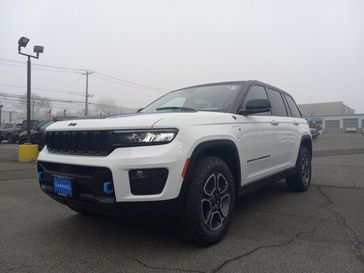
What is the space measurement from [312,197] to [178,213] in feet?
10.9

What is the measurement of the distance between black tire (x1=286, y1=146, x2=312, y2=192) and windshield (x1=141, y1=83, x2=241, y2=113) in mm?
2203

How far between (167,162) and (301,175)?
3.72m

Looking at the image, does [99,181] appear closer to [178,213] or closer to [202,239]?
[178,213]

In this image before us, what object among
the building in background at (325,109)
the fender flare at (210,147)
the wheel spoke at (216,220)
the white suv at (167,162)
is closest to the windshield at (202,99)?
the white suv at (167,162)

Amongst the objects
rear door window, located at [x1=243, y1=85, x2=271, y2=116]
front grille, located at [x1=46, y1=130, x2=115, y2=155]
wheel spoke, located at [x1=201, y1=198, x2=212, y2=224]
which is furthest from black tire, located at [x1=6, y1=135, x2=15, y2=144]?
wheel spoke, located at [x1=201, y1=198, x2=212, y2=224]

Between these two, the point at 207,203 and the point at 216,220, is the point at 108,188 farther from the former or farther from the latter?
the point at 216,220

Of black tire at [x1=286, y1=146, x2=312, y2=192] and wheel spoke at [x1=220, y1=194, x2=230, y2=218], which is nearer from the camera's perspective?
wheel spoke at [x1=220, y1=194, x2=230, y2=218]

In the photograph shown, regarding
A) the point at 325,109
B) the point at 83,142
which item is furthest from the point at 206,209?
the point at 325,109

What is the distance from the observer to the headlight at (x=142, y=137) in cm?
282

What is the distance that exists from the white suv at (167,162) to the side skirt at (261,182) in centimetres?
2

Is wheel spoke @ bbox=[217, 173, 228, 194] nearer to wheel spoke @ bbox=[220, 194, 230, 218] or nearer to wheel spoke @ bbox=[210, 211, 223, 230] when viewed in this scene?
wheel spoke @ bbox=[220, 194, 230, 218]

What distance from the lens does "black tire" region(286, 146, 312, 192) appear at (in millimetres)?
5637

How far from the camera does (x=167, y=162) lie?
2.74m

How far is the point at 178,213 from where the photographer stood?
2.90 meters
